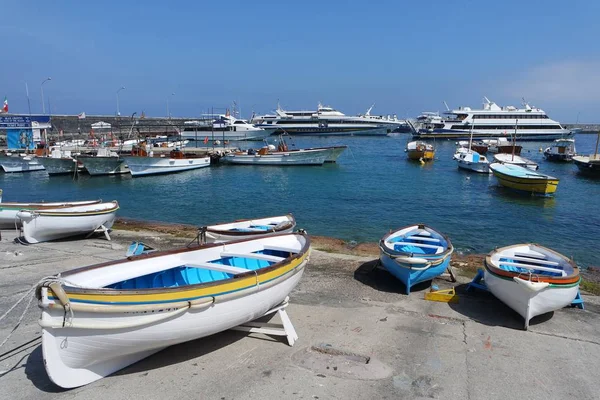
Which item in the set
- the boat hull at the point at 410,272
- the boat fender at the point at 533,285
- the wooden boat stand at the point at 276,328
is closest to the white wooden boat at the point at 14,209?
the wooden boat stand at the point at 276,328

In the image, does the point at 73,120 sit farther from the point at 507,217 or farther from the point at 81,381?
the point at 81,381

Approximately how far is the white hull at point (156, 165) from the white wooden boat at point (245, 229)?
3088cm

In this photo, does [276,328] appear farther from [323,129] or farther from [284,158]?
[323,129]

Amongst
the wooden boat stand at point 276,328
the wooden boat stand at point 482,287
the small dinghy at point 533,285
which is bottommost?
the wooden boat stand at point 482,287

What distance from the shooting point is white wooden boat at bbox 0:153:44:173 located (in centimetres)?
4109

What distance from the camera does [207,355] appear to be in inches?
251

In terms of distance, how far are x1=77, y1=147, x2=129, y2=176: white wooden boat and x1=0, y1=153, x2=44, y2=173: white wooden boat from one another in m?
6.23

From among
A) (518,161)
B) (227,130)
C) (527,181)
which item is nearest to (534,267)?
(527,181)

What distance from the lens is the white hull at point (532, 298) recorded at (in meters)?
7.66

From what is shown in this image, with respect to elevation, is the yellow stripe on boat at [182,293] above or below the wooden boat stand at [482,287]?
above

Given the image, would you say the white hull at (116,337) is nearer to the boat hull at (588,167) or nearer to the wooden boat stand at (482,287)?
the wooden boat stand at (482,287)

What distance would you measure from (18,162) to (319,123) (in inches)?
2968

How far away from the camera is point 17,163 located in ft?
136

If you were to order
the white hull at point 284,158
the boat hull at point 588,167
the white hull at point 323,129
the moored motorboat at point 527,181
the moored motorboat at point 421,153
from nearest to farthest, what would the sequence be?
the moored motorboat at point 527,181 < the boat hull at point 588,167 < the white hull at point 284,158 < the moored motorboat at point 421,153 < the white hull at point 323,129
